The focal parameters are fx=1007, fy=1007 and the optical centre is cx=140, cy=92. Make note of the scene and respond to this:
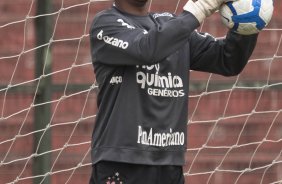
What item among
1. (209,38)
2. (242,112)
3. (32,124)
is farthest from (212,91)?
(209,38)

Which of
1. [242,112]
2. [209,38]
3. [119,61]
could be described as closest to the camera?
[119,61]

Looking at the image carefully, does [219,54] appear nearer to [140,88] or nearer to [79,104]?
[140,88]

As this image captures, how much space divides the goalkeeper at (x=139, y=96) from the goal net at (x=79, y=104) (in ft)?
2.91

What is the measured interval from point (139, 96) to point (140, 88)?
0.02 m

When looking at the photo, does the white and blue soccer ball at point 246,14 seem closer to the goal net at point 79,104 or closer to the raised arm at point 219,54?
the raised arm at point 219,54

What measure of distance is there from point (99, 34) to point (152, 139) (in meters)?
0.33

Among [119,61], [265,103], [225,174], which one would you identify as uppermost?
[119,61]

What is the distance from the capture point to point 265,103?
13.1 ft

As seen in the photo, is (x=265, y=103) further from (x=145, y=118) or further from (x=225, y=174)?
(x=145, y=118)

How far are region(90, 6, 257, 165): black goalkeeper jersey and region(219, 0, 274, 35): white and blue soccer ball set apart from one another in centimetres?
6

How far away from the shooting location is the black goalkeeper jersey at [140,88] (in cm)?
272

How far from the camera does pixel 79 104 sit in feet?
12.6

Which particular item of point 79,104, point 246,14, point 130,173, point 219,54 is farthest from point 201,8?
point 79,104

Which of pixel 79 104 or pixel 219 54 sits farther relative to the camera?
pixel 79 104
